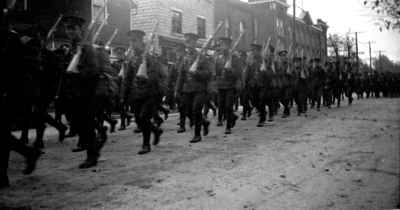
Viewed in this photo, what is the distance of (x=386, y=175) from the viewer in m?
5.04

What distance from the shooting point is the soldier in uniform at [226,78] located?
9312mm

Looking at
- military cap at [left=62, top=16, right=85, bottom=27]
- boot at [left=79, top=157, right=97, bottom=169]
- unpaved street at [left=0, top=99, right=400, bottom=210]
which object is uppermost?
military cap at [left=62, top=16, right=85, bottom=27]

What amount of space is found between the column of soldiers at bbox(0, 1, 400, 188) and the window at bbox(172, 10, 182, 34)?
13.5 metres

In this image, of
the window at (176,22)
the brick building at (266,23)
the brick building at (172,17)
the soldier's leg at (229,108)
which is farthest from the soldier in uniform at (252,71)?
the brick building at (266,23)

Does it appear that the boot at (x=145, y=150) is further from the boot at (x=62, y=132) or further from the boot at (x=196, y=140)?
the boot at (x=62, y=132)

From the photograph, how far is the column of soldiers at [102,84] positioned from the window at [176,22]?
13.5 m

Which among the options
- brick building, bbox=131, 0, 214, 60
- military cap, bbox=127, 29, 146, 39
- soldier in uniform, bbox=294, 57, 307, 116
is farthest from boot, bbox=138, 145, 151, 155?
brick building, bbox=131, 0, 214, 60

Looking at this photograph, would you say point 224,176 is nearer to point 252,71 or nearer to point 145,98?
point 145,98

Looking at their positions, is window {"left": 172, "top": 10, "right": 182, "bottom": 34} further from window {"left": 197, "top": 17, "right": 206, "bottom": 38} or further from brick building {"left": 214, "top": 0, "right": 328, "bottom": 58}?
brick building {"left": 214, "top": 0, "right": 328, "bottom": 58}

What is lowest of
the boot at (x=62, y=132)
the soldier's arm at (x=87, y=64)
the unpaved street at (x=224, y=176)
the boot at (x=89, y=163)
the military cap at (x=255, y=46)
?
the unpaved street at (x=224, y=176)

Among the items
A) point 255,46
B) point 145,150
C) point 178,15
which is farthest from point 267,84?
point 178,15

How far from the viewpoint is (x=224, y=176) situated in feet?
16.4

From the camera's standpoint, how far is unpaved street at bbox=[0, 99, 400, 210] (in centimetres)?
402

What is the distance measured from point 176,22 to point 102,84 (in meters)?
22.1
